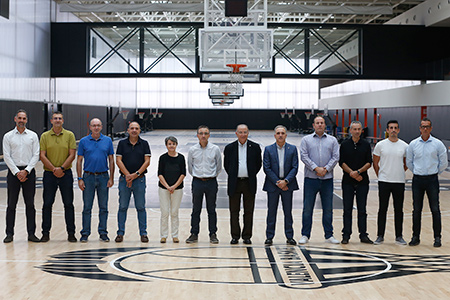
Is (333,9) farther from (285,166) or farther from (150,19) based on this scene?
(285,166)

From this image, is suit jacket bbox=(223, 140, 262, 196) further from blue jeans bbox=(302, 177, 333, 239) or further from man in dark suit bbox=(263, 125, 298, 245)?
blue jeans bbox=(302, 177, 333, 239)

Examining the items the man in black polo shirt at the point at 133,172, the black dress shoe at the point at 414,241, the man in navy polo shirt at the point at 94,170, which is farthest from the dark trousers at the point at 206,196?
the black dress shoe at the point at 414,241

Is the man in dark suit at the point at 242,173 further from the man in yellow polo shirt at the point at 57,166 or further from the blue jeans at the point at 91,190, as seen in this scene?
the man in yellow polo shirt at the point at 57,166

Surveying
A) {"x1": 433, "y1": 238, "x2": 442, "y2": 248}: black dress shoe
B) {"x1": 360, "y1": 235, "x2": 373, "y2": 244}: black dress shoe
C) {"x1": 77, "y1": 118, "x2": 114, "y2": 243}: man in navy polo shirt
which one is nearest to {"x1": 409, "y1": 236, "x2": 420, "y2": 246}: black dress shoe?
{"x1": 433, "y1": 238, "x2": 442, "y2": 248}: black dress shoe

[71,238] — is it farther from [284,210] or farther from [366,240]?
[366,240]

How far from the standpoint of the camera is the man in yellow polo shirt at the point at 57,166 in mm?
8734

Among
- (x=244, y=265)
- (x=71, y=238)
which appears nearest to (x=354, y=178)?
(x=244, y=265)

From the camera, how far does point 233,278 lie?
6918 mm

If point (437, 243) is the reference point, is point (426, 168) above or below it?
above

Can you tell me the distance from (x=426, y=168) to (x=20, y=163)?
6.02 m

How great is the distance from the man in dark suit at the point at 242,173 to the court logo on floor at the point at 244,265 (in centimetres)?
43

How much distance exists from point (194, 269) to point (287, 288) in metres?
1.34

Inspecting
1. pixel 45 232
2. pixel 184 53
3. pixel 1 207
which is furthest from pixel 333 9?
pixel 45 232

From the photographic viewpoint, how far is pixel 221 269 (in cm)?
732
